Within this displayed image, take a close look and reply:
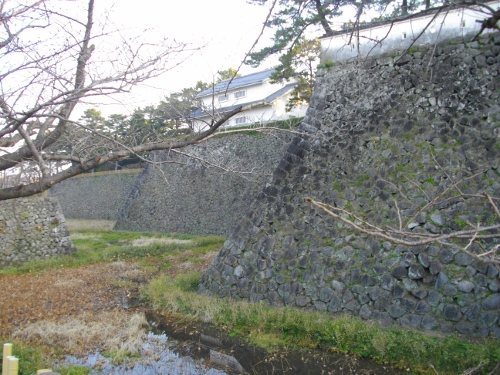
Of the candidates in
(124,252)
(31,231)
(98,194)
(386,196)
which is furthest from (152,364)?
(98,194)

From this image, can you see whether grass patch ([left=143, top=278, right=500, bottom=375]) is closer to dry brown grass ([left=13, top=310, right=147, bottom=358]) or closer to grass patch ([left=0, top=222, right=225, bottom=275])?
dry brown grass ([left=13, top=310, right=147, bottom=358])

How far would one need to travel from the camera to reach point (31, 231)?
15.0 metres

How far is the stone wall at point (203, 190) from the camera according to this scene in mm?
19797

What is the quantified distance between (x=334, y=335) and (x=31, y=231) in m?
12.3

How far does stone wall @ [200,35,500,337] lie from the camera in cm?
640

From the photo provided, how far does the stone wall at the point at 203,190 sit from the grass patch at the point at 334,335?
10.3 m

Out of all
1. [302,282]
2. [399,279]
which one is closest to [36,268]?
[302,282]

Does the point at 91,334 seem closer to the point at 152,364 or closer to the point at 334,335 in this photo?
the point at 152,364

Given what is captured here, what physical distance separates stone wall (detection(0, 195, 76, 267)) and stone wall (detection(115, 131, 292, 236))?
497 centimetres

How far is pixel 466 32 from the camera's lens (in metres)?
7.56

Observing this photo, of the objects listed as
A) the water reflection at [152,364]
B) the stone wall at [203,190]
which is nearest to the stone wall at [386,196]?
the water reflection at [152,364]

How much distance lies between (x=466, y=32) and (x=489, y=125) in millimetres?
1810

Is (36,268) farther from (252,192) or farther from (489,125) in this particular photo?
(489,125)

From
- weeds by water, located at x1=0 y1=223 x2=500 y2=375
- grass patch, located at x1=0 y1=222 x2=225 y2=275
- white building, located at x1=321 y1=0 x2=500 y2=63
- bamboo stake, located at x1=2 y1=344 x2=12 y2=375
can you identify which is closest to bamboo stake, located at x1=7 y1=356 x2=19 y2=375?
bamboo stake, located at x1=2 y1=344 x2=12 y2=375
